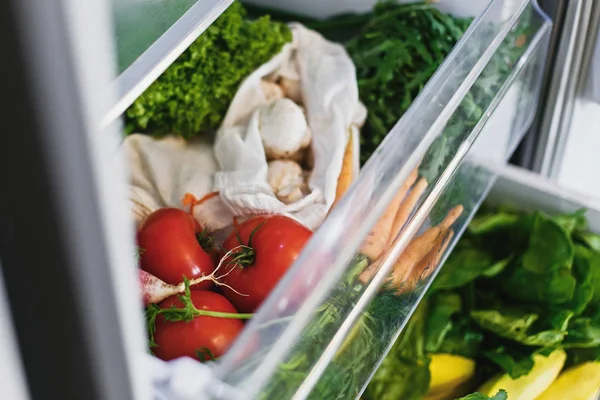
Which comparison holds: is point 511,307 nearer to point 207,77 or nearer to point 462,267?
point 462,267

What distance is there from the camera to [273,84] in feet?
3.99

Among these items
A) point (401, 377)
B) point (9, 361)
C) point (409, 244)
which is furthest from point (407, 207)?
point (9, 361)

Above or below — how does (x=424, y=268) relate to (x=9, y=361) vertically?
below

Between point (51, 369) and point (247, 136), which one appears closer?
point (51, 369)

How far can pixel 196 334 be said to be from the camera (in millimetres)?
839

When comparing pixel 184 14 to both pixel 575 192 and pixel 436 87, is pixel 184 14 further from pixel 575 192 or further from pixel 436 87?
pixel 575 192

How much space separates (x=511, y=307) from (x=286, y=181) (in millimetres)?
412

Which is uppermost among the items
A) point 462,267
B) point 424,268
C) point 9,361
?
point 9,361

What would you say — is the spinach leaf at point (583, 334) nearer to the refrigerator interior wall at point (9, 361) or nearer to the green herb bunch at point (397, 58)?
the green herb bunch at point (397, 58)

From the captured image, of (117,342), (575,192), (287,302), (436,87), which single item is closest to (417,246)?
(436,87)

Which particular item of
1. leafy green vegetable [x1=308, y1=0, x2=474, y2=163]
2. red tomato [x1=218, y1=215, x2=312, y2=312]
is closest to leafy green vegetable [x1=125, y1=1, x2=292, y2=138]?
leafy green vegetable [x1=308, y1=0, x2=474, y2=163]

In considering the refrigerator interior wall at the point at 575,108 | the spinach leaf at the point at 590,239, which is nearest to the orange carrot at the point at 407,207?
the spinach leaf at the point at 590,239

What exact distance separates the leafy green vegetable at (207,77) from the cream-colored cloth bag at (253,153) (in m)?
0.02

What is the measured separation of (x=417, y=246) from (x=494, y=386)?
0.89ft
